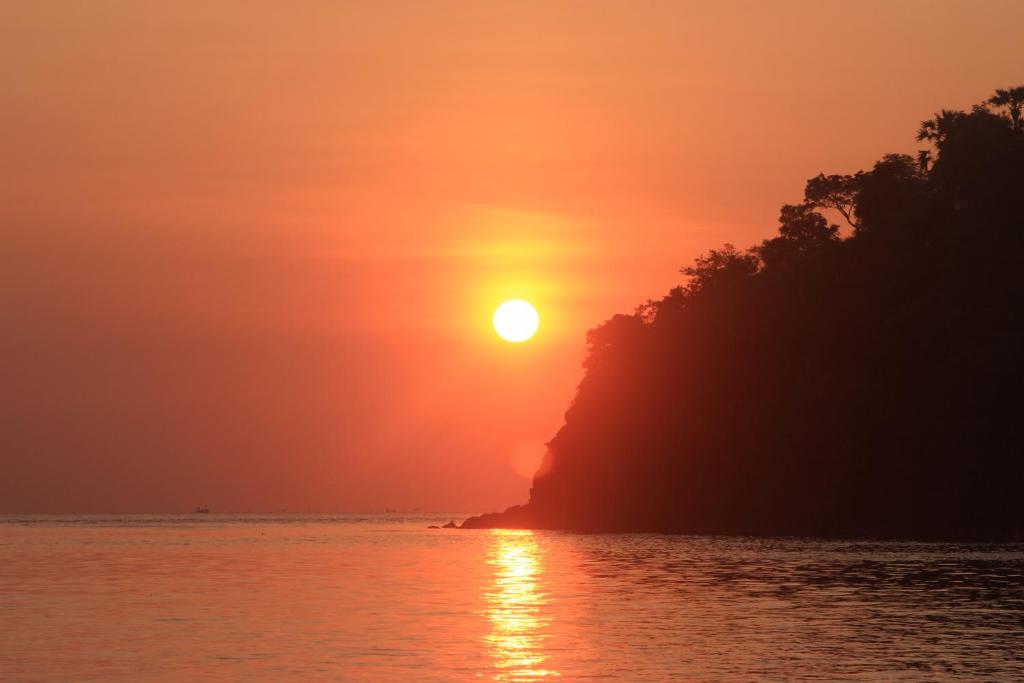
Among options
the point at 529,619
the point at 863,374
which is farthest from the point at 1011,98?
the point at 529,619

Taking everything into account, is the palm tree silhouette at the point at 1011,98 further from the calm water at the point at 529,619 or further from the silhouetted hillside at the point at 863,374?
the calm water at the point at 529,619

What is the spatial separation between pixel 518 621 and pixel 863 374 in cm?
9400

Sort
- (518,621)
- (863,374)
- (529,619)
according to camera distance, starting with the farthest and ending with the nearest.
Result: (863,374), (529,619), (518,621)

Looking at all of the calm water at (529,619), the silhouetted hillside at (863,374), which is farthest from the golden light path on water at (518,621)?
the silhouetted hillside at (863,374)

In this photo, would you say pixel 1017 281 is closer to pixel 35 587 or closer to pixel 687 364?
Answer: pixel 687 364

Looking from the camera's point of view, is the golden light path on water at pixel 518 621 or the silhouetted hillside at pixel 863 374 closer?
the golden light path on water at pixel 518 621

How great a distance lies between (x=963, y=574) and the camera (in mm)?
75062

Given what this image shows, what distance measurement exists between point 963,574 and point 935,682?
42.8 metres

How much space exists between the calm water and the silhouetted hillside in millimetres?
35215

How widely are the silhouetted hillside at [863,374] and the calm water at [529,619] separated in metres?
35.2

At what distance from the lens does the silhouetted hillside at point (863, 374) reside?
12875 cm

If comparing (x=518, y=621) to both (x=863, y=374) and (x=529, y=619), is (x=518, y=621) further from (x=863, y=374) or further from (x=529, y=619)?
(x=863, y=374)

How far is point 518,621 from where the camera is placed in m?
52.7

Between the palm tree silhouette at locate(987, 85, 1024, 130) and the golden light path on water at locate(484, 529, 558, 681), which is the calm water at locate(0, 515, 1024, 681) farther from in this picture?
the palm tree silhouette at locate(987, 85, 1024, 130)
